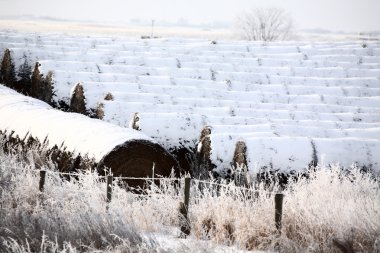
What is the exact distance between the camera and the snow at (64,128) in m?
7.65

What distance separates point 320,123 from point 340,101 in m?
2.71

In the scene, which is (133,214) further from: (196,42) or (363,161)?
(196,42)

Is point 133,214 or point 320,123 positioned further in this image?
point 320,123

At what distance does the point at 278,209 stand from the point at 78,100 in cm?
683

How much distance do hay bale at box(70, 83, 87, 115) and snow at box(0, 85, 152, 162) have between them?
124 cm

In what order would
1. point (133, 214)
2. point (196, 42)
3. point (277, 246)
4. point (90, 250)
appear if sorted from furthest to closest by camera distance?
point (196, 42) → point (133, 214) → point (277, 246) → point (90, 250)

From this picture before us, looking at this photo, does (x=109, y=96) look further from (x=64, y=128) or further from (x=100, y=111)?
(x=64, y=128)

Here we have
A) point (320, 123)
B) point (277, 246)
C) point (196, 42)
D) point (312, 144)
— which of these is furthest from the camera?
point (196, 42)

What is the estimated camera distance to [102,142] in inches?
300

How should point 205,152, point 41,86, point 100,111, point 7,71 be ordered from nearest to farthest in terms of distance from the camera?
point 205,152 < point 100,111 < point 41,86 < point 7,71

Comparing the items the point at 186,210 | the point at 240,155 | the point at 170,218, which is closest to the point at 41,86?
the point at 240,155

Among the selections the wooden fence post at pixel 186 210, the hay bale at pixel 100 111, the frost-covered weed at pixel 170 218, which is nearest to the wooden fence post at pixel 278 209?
the frost-covered weed at pixel 170 218

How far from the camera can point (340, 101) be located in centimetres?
1299

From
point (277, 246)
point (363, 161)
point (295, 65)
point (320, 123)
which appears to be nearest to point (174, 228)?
point (277, 246)
